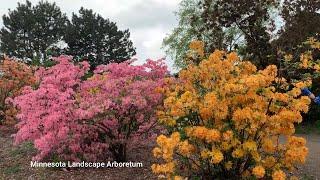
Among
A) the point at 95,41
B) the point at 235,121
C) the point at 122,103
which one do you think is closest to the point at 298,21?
the point at 122,103

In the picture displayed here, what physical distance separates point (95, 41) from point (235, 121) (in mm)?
40259

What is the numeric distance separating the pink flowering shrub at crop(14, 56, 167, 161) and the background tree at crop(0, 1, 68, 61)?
38.6 m

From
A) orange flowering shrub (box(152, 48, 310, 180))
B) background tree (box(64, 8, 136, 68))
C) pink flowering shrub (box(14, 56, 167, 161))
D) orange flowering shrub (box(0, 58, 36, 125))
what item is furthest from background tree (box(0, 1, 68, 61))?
orange flowering shrub (box(152, 48, 310, 180))

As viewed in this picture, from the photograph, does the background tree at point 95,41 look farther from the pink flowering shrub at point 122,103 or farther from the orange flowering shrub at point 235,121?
the orange flowering shrub at point 235,121

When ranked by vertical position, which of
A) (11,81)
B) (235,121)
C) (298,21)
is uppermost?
(298,21)

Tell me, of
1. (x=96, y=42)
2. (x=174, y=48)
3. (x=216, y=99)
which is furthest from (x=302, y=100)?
(x=96, y=42)

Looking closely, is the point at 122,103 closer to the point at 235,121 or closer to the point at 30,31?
the point at 235,121

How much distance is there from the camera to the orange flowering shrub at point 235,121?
728cm

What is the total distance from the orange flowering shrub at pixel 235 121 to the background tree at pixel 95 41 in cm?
3889

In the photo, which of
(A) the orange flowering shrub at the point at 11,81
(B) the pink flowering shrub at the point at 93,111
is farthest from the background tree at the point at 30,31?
(B) the pink flowering shrub at the point at 93,111

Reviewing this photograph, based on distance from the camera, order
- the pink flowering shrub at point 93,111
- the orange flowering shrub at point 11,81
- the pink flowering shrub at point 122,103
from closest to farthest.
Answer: the pink flowering shrub at point 122,103 → the pink flowering shrub at point 93,111 → the orange flowering shrub at point 11,81

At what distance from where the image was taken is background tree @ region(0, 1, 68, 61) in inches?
1906

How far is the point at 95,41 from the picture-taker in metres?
46.8

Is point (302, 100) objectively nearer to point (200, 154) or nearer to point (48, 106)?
point (200, 154)
